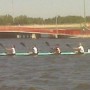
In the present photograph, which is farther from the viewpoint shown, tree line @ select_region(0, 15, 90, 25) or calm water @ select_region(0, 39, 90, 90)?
tree line @ select_region(0, 15, 90, 25)

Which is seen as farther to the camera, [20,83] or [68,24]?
[68,24]

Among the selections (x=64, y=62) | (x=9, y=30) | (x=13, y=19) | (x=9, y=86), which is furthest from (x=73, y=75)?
(x=13, y=19)

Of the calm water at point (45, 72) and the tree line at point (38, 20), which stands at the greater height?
the calm water at point (45, 72)

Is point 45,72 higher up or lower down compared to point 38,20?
higher up

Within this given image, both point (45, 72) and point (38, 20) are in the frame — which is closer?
point (45, 72)

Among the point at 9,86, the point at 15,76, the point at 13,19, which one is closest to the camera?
the point at 9,86

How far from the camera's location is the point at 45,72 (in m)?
36.2

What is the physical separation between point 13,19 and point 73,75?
118 meters

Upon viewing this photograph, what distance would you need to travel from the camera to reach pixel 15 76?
33.6 m

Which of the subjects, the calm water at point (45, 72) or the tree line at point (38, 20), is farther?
the tree line at point (38, 20)

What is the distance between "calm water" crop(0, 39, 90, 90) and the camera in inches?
1140

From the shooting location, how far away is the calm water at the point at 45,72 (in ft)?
95.0

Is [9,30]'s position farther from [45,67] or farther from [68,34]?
[45,67]

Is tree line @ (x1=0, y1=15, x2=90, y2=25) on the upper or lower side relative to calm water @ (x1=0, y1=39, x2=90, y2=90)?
lower
